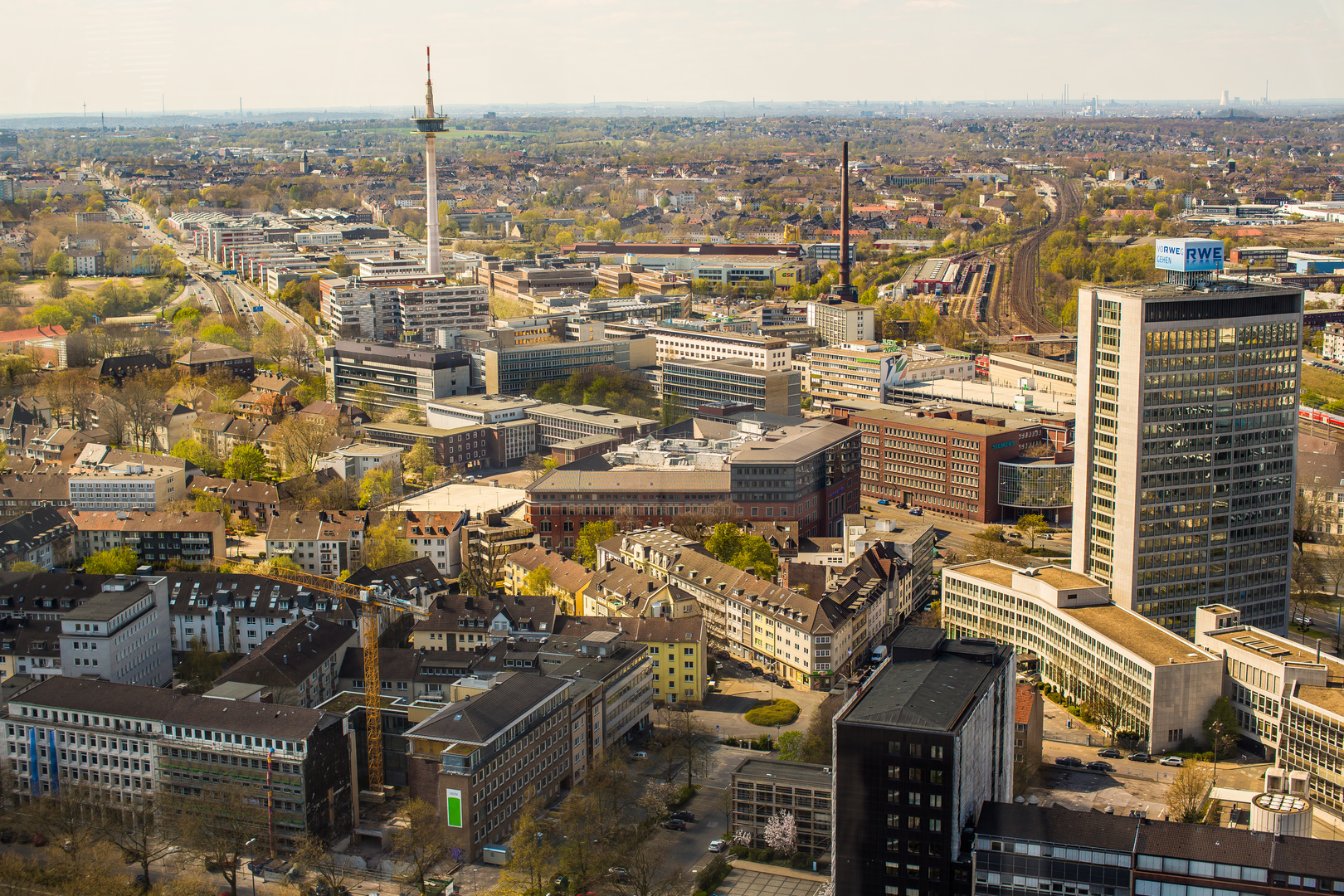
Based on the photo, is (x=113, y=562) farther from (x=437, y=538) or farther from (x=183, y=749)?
(x=183, y=749)

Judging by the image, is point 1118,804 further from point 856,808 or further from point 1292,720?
point 856,808

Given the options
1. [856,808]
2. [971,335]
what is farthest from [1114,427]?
[971,335]

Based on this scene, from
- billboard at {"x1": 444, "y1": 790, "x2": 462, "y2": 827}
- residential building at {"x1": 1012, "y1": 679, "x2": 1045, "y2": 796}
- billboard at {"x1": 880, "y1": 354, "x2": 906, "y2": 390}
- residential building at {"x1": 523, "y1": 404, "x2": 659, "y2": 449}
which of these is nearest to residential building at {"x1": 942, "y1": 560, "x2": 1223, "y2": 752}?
residential building at {"x1": 1012, "y1": 679, "x2": 1045, "y2": 796}

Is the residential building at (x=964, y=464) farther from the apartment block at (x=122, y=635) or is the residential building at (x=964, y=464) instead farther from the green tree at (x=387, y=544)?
the apartment block at (x=122, y=635)

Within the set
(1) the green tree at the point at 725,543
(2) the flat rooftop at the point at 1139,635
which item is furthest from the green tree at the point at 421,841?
(1) the green tree at the point at 725,543

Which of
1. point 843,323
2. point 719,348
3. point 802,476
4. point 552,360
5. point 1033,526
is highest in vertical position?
point 843,323

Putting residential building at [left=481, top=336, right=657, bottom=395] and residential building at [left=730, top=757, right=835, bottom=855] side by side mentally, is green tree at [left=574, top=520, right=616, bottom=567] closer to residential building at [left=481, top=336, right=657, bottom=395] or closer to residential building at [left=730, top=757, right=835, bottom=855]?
residential building at [left=730, top=757, right=835, bottom=855]

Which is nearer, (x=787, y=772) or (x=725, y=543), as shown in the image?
(x=787, y=772)

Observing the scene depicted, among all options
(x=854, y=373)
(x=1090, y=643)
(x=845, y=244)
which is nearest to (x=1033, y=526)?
(x=1090, y=643)
